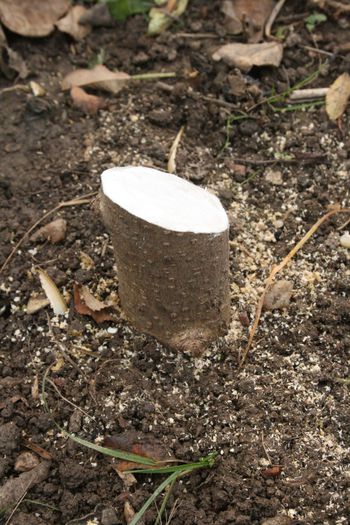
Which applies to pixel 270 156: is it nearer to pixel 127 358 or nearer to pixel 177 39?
pixel 177 39

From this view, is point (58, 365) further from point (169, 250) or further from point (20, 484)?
point (169, 250)

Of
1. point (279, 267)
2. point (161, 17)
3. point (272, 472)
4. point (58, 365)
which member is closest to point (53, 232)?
point (58, 365)

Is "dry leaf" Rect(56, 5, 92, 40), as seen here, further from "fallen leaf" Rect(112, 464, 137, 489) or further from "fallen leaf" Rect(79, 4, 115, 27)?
"fallen leaf" Rect(112, 464, 137, 489)

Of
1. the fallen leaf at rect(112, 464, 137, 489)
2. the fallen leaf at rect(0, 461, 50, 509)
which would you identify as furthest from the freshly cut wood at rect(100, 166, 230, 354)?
the fallen leaf at rect(0, 461, 50, 509)

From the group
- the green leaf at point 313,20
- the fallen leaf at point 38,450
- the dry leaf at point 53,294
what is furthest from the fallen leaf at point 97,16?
the fallen leaf at point 38,450

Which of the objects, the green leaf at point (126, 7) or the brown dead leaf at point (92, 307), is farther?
the green leaf at point (126, 7)

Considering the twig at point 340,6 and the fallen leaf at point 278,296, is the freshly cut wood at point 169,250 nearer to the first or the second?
the fallen leaf at point 278,296
